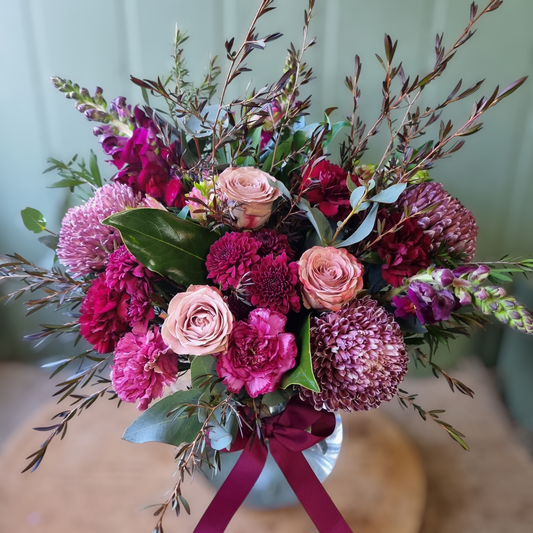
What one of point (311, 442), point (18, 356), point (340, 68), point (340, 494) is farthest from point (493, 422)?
point (18, 356)

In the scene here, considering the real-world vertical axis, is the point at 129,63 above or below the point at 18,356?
above

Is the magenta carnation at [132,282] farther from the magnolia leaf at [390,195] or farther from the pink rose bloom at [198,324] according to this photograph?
the magnolia leaf at [390,195]

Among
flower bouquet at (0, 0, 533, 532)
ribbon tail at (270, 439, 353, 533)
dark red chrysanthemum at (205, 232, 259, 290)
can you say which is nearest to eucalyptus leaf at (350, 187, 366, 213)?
flower bouquet at (0, 0, 533, 532)

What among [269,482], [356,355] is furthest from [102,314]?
[269,482]

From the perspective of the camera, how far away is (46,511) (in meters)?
0.66

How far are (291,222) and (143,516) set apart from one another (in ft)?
1.59

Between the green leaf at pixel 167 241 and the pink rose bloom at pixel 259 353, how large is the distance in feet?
0.27

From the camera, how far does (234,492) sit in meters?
0.56

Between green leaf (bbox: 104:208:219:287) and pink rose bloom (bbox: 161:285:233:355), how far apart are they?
0.12 feet

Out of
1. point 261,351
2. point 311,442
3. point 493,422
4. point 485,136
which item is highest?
point 485,136

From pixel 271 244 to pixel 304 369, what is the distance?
140 millimetres

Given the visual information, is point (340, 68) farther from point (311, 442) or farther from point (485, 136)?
point (311, 442)

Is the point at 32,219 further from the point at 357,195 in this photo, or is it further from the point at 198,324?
the point at 357,195

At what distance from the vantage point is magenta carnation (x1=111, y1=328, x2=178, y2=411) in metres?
0.46
